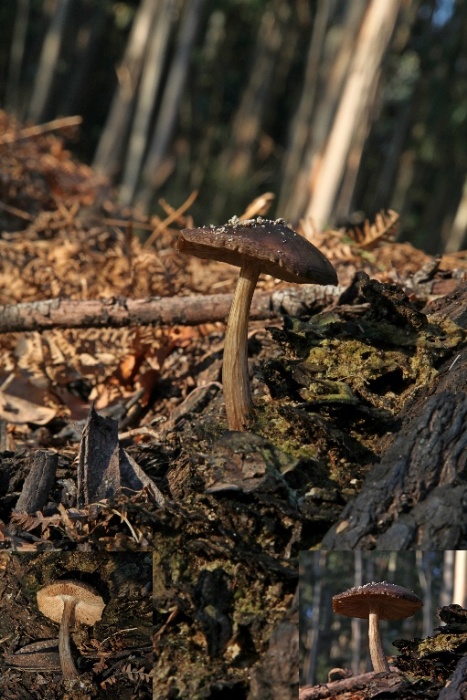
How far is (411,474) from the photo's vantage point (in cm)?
215

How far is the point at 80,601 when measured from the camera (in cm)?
207

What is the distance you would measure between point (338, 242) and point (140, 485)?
263cm

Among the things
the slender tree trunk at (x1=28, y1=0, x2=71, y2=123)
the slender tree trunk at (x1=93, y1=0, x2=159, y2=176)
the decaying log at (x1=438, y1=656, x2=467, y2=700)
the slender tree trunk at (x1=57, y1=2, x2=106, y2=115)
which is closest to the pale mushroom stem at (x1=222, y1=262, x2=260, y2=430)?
the decaying log at (x1=438, y1=656, x2=467, y2=700)

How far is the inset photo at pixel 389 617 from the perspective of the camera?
6.29ft

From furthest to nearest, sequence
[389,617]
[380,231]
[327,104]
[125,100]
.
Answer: [125,100]
[327,104]
[380,231]
[389,617]

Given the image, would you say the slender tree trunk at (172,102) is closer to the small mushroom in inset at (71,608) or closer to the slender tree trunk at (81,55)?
the slender tree trunk at (81,55)

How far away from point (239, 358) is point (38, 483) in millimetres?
797

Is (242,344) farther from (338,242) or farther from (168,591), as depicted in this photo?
(338,242)

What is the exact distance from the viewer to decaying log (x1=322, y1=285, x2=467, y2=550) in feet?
6.41

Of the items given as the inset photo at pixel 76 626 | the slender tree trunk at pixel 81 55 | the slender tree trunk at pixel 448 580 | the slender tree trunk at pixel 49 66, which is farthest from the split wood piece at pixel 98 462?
the slender tree trunk at pixel 81 55

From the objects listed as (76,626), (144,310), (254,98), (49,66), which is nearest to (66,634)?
(76,626)

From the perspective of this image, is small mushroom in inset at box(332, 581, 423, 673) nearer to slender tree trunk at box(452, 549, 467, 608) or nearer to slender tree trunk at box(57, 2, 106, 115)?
slender tree trunk at box(452, 549, 467, 608)

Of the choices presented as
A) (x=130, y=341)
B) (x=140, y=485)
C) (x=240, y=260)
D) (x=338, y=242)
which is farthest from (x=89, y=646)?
(x=338, y=242)

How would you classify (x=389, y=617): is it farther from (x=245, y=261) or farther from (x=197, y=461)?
(x=245, y=261)
